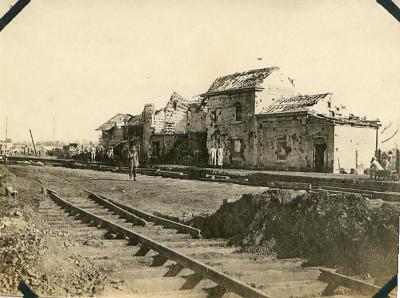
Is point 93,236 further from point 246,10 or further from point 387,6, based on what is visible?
point 387,6

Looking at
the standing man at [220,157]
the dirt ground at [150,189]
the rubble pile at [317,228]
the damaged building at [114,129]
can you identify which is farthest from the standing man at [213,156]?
the damaged building at [114,129]

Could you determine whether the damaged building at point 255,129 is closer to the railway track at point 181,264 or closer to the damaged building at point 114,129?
the damaged building at point 114,129

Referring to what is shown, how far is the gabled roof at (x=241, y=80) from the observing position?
2.72 metres

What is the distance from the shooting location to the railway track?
2.52 m

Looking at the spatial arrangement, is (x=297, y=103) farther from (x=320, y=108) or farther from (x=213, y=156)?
(x=213, y=156)

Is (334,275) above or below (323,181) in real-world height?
below

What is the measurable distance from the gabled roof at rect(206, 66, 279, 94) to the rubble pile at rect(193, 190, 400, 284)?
1.97 ft

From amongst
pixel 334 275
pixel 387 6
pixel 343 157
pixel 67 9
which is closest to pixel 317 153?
pixel 343 157

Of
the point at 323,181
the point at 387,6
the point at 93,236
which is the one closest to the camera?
the point at 387,6

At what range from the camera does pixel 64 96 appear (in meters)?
3.00

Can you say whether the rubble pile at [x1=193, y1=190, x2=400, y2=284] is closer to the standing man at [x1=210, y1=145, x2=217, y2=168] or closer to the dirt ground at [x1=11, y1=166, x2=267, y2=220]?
the dirt ground at [x1=11, y1=166, x2=267, y2=220]

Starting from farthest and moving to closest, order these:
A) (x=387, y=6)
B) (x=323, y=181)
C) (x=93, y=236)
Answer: (x=93, y=236), (x=323, y=181), (x=387, y=6)

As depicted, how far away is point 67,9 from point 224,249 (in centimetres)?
161

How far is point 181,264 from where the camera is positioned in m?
2.60
